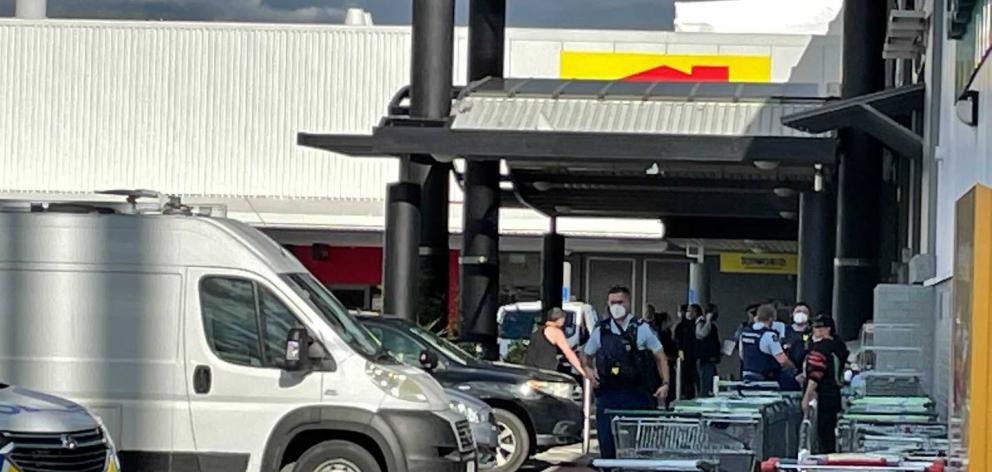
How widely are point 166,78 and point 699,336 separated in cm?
1895

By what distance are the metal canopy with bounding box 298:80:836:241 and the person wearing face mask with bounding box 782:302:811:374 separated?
3.92 m

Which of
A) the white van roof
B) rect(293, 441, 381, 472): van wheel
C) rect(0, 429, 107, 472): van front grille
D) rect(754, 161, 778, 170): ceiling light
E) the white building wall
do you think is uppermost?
the white building wall

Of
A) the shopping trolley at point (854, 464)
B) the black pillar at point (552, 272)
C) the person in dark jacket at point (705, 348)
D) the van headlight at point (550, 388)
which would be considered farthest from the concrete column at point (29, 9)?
the shopping trolley at point (854, 464)

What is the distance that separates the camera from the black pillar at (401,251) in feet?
Answer: 79.9

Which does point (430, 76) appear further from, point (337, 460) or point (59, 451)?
point (59, 451)

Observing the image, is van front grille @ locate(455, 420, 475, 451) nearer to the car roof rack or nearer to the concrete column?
A: the car roof rack

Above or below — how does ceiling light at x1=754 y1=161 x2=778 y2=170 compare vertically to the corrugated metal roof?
below

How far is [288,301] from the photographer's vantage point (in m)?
13.5

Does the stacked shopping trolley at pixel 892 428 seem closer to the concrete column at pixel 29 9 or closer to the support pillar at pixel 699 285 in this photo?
the support pillar at pixel 699 285

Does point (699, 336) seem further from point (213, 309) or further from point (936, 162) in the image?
point (213, 309)

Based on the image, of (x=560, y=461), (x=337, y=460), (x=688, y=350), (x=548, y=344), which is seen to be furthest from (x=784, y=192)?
(x=337, y=460)

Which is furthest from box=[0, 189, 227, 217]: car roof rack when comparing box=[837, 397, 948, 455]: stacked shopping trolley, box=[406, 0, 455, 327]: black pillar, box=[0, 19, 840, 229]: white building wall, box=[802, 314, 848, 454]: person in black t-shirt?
box=[0, 19, 840, 229]: white building wall

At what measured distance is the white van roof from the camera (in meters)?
13.5

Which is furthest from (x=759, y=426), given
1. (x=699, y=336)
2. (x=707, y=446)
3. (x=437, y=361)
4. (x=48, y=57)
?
(x=48, y=57)
